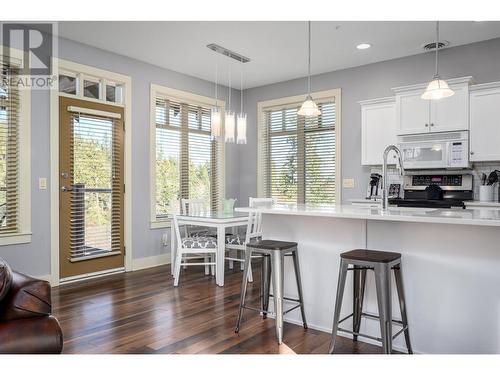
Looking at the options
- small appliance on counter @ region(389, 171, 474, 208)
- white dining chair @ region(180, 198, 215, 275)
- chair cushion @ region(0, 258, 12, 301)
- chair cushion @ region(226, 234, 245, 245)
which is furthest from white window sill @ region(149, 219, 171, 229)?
chair cushion @ region(0, 258, 12, 301)

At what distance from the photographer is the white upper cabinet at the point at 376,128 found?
4.85 metres

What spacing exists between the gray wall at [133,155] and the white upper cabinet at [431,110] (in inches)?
111

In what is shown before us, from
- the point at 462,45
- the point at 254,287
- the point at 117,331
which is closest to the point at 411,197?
the point at 462,45

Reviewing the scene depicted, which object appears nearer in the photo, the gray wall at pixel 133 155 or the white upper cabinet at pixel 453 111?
the gray wall at pixel 133 155

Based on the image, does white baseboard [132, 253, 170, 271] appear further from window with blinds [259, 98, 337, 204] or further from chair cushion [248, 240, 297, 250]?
chair cushion [248, 240, 297, 250]

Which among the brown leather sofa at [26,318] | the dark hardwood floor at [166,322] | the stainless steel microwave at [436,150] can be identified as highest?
the stainless steel microwave at [436,150]

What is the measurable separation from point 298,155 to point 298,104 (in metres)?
0.78

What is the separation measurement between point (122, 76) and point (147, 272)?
246 centimetres

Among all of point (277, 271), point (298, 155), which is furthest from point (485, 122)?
point (277, 271)

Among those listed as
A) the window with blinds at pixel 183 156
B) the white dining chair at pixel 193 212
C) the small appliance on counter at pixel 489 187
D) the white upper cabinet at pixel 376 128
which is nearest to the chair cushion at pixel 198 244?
the white dining chair at pixel 193 212

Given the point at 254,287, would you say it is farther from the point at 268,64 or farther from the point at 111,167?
the point at 268,64

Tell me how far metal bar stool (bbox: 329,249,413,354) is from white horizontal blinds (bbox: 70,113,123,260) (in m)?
3.17

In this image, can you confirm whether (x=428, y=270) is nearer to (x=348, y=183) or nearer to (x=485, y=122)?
(x=485, y=122)

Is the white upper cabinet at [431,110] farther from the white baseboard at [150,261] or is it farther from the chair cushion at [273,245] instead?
the white baseboard at [150,261]
